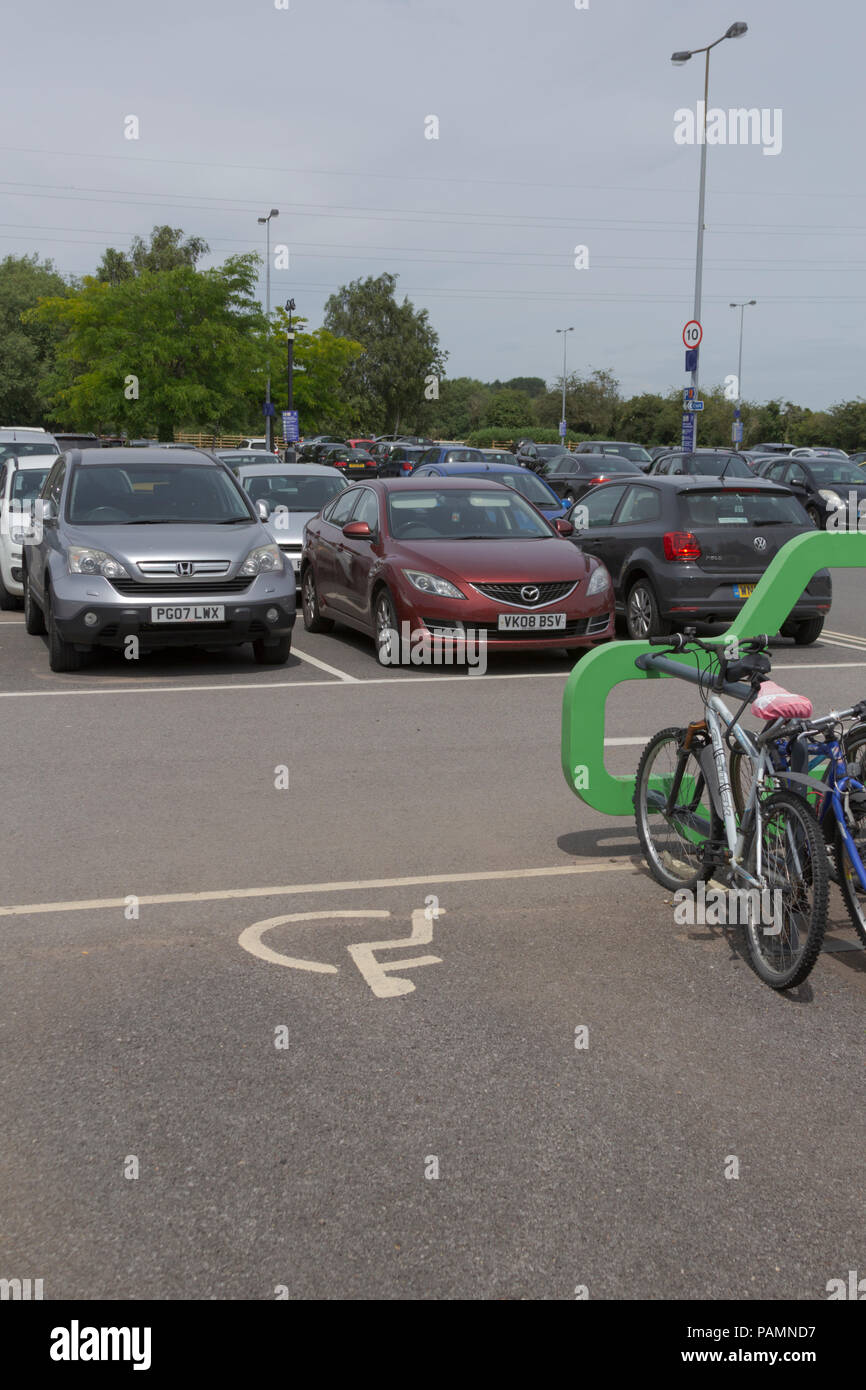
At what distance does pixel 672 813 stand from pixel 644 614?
25.7ft

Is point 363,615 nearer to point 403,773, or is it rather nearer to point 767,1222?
point 403,773

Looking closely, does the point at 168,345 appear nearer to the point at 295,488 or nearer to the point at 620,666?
the point at 295,488

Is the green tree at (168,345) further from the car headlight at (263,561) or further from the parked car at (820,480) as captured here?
the car headlight at (263,561)

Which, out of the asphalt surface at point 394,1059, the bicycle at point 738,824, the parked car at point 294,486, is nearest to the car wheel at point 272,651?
the asphalt surface at point 394,1059

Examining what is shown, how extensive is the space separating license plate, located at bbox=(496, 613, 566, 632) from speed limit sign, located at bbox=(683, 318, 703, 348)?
67.1 feet

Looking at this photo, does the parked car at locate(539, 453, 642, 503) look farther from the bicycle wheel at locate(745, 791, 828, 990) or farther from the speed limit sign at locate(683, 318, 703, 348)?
the bicycle wheel at locate(745, 791, 828, 990)

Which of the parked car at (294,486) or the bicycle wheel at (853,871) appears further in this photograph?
the parked car at (294,486)

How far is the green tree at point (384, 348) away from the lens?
90.1m

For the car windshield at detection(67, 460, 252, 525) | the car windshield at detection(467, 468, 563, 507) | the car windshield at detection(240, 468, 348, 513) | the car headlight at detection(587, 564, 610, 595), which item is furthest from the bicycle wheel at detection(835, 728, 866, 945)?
the car windshield at detection(467, 468, 563, 507)

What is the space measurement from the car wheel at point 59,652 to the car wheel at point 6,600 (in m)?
4.63

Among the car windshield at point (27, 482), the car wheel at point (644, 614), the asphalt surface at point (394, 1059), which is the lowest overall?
the asphalt surface at point (394, 1059)

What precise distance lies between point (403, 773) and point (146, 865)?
212 cm

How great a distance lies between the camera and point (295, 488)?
60.0ft

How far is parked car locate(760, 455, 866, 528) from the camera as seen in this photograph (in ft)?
89.4
